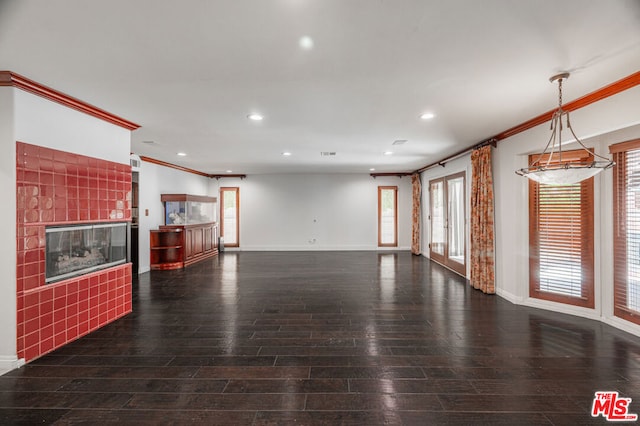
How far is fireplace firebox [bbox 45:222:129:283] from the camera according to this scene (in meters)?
2.82

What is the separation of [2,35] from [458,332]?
4566mm

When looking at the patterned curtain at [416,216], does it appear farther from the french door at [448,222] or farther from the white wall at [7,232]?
the white wall at [7,232]

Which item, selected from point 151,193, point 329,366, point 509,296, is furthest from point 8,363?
point 509,296

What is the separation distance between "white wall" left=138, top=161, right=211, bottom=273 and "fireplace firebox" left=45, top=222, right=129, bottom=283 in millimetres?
2728

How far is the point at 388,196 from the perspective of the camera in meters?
9.33

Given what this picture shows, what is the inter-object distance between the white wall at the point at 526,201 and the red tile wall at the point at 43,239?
17.8 ft

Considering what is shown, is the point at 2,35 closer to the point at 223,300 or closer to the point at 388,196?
the point at 223,300

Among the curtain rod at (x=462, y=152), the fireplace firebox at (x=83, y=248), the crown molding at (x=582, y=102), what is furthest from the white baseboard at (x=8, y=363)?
the curtain rod at (x=462, y=152)

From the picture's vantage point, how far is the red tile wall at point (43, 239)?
2539 mm

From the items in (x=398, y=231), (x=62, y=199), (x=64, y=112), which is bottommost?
(x=398, y=231)

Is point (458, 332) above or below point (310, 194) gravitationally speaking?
below

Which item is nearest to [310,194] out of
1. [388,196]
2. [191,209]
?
[388,196]

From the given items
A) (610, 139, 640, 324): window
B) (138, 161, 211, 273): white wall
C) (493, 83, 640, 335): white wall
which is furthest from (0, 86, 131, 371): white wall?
(610, 139, 640, 324): window

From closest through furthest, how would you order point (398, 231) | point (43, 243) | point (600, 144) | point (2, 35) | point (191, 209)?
point (2, 35), point (43, 243), point (600, 144), point (191, 209), point (398, 231)
